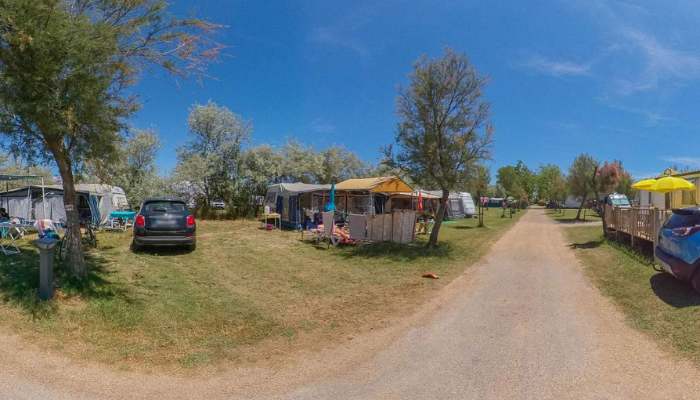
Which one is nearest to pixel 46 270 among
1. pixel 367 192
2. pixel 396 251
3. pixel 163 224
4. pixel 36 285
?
pixel 36 285

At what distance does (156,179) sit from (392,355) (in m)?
26.8

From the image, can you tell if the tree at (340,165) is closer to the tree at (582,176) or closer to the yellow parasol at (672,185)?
the tree at (582,176)

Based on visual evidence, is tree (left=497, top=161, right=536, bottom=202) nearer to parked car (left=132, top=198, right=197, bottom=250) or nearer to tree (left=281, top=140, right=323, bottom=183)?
tree (left=281, top=140, right=323, bottom=183)

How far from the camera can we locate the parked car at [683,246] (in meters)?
6.14

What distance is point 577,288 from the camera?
25.1 feet

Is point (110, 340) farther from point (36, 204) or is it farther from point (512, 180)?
point (512, 180)

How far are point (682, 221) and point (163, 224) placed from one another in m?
11.4

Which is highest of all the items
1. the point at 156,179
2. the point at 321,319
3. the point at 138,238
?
the point at 156,179

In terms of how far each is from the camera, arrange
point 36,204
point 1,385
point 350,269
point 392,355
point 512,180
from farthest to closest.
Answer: point 512,180, point 36,204, point 350,269, point 392,355, point 1,385

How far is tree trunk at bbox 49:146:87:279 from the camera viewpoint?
672 cm

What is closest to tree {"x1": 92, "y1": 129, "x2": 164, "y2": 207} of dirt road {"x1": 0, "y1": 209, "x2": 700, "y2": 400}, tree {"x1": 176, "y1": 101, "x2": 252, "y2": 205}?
tree {"x1": 176, "y1": 101, "x2": 252, "y2": 205}

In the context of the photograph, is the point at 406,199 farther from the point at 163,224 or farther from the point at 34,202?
the point at 34,202

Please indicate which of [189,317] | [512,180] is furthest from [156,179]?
[512,180]

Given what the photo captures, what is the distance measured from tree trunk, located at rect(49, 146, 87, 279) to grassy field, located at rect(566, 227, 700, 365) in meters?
8.71
